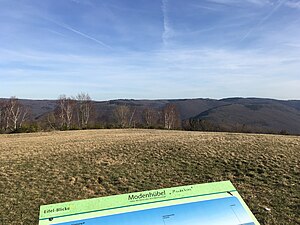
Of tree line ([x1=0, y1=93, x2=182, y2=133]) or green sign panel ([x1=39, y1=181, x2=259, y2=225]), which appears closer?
green sign panel ([x1=39, y1=181, x2=259, y2=225])

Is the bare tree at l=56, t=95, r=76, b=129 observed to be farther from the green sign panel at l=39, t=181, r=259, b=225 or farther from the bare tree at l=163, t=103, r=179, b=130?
the green sign panel at l=39, t=181, r=259, b=225

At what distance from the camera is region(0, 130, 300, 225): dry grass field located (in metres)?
11.7

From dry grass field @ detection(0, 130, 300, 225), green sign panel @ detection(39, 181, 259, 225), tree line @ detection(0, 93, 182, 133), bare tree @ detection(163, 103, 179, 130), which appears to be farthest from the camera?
bare tree @ detection(163, 103, 179, 130)

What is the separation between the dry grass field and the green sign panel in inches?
285

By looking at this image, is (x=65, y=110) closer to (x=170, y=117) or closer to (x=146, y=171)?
(x=170, y=117)

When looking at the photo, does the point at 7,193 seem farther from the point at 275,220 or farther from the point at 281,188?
the point at 281,188

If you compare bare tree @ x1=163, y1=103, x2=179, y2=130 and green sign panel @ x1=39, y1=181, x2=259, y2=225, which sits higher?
green sign panel @ x1=39, y1=181, x2=259, y2=225

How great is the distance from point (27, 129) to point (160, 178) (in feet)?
109

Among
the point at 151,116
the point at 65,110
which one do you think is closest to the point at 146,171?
the point at 65,110

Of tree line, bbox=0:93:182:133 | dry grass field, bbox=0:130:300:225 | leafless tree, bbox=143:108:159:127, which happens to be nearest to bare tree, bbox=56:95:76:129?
tree line, bbox=0:93:182:133

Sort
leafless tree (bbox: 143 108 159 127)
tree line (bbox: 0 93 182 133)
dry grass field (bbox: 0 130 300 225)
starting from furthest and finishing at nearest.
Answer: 1. leafless tree (bbox: 143 108 159 127)
2. tree line (bbox: 0 93 182 133)
3. dry grass field (bbox: 0 130 300 225)

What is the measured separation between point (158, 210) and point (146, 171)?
12.4 m

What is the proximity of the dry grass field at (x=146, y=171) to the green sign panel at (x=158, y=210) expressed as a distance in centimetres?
723

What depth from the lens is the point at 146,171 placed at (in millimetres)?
15859
